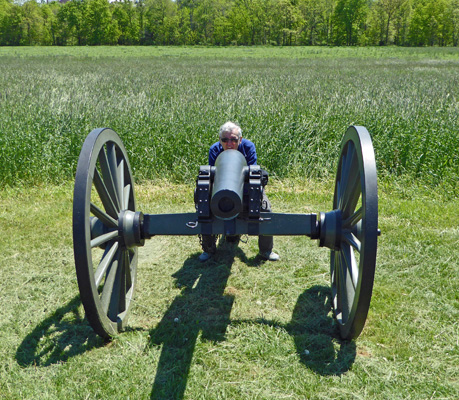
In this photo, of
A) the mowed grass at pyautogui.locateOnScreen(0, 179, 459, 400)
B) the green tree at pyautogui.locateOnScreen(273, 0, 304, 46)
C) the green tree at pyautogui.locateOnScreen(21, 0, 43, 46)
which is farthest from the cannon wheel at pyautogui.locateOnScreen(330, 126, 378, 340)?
the green tree at pyautogui.locateOnScreen(21, 0, 43, 46)

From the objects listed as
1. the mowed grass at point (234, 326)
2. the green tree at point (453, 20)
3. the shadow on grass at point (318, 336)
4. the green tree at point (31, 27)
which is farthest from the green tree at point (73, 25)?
the shadow on grass at point (318, 336)

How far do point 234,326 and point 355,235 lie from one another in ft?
3.84

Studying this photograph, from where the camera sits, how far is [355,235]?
326 cm

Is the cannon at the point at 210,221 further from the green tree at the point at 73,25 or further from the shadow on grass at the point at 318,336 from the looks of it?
the green tree at the point at 73,25

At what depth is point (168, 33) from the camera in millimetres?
95750

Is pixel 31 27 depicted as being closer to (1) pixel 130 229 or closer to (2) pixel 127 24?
(2) pixel 127 24

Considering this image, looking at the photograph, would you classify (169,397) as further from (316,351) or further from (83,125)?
(83,125)

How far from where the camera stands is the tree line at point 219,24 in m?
88.4

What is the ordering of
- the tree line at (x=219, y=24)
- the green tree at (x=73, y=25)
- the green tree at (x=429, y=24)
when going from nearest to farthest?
the green tree at (x=429, y=24) → the tree line at (x=219, y=24) → the green tree at (x=73, y=25)

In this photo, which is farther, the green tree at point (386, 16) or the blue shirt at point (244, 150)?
the green tree at point (386, 16)

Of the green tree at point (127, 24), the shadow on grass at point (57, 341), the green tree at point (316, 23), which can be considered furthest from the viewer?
the green tree at point (127, 24)

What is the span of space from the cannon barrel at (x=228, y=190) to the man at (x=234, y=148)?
2.29 feet

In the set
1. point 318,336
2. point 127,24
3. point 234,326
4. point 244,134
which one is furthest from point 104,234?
point 127,24

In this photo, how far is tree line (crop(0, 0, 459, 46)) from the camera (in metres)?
88.4
